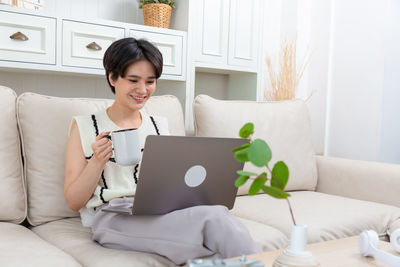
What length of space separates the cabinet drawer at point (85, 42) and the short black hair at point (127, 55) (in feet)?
2.48

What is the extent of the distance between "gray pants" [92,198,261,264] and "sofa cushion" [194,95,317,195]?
2.82ft

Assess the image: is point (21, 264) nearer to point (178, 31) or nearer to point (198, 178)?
point (198, 178)

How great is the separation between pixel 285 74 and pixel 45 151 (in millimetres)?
1948

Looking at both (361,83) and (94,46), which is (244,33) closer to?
(361,83)

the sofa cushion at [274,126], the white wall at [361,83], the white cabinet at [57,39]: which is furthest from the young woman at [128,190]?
the white wall at [361,83]

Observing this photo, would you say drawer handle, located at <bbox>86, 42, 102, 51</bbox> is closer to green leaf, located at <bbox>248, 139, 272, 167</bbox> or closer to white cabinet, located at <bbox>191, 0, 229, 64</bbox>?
white cabinet, located at <bbox>191, 0, 229, 64</bbox>

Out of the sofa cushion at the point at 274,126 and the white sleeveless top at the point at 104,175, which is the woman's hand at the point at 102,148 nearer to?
the white sleeveless top at the point at 104,175

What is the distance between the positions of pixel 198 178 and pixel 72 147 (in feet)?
1.66

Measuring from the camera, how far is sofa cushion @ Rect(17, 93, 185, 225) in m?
1.63

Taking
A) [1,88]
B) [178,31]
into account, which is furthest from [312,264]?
[178,31]

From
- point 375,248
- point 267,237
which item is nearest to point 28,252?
point 267,237

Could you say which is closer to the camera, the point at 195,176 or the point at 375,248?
the point at 375,248

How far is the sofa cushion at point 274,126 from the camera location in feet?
6.88

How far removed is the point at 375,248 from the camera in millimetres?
1115
